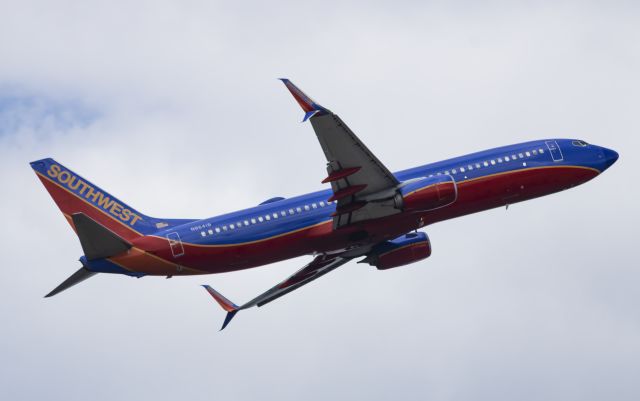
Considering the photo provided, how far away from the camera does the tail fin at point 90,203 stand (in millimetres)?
62375

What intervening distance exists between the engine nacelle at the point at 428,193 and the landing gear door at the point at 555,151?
8.92m

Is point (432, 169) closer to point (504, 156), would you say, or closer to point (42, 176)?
point (504, 156)

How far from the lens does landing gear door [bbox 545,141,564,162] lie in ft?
225

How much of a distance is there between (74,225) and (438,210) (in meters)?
20.8

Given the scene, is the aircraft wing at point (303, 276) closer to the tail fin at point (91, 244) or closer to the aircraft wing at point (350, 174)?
the aircraft wing at point (350, 174)

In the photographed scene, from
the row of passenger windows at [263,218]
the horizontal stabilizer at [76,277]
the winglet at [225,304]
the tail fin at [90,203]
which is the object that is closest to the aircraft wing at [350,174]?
the row of passenger windows at [263,218]

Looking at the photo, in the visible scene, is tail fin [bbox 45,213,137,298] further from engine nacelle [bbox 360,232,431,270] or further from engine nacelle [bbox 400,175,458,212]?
engine nacelle [bbox 360,232,431,270]

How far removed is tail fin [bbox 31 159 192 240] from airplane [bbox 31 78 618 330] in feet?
0.19

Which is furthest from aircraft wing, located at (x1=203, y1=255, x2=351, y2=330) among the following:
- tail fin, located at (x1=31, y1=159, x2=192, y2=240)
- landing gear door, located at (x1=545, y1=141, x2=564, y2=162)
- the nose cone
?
the nose cone

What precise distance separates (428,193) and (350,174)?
5.33m

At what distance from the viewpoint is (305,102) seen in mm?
54719

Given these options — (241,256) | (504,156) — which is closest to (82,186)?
(241,256)

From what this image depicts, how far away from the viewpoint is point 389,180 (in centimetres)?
6238

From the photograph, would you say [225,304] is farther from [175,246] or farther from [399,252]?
[399,252]
